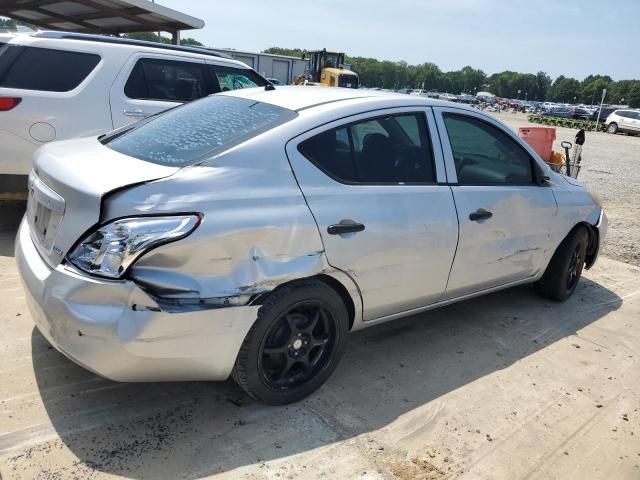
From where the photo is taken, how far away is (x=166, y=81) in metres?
5.73

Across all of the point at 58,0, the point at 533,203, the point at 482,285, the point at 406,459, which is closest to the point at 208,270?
the point at 406,459

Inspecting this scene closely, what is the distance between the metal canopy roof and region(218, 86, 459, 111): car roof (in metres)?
9.94

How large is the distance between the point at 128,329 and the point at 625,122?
3873cm

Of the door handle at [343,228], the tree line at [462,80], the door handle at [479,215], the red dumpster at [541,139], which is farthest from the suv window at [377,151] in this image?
the tree line at [462,80]

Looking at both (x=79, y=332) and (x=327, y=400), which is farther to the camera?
(x=327, y=400)

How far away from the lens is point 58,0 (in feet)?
39.9

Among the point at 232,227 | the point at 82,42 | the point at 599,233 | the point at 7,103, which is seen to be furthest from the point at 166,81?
the point at 599,233

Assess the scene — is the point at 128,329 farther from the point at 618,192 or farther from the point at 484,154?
the point at 618,192

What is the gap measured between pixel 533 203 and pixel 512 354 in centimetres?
114

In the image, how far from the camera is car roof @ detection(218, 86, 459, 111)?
3139mm

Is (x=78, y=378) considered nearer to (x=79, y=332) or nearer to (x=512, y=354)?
(x=79, y=332)

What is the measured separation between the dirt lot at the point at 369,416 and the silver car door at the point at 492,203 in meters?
0.57

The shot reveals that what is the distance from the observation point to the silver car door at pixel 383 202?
284cm

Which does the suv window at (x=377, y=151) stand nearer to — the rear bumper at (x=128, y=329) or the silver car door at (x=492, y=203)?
the silver car door at (x=492, y=203)
